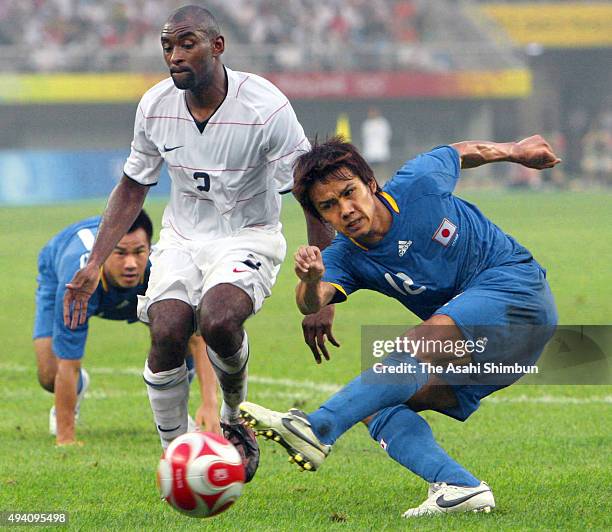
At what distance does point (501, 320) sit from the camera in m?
5.32

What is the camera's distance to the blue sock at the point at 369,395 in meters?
4.90

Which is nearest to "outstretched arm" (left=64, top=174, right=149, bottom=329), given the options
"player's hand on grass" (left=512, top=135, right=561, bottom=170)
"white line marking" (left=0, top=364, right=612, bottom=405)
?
"player's hand on grass" (left=512, top=135, right=561, bottom=170)

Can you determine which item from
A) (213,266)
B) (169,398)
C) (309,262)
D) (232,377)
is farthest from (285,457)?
(309,262)

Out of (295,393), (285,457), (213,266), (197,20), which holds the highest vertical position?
(197,20)

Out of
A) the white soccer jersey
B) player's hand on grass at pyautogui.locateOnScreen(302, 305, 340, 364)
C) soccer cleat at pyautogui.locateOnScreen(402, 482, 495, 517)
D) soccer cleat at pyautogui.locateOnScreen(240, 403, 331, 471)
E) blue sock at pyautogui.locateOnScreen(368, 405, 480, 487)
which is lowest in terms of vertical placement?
soccer cleat at pyautogui.locateOnScreen(402, 482, 495, 517)

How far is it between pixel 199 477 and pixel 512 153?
83.1 inches

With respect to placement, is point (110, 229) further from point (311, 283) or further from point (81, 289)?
point (311, 283)

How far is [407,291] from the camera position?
18.0ft

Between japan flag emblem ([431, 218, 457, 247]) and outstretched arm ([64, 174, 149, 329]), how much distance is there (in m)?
1.72

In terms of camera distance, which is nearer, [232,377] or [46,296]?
[232,377]

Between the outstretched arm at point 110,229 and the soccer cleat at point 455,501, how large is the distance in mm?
1903

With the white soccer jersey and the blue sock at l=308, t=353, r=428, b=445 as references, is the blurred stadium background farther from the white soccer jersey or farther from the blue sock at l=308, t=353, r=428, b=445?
the blue sock at l=308, t=353, r=428, b=445

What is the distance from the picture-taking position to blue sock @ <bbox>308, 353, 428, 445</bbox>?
→ 16.1ft

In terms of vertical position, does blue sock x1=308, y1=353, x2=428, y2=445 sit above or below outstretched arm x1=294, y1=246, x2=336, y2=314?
below
